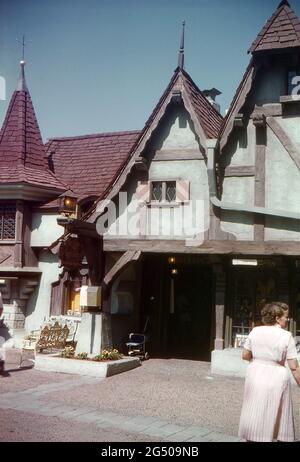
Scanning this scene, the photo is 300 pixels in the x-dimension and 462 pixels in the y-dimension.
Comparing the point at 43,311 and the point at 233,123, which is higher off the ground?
the point at 233,123

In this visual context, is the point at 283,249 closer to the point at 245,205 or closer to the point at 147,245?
the point at 245,205

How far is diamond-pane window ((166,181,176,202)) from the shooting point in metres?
12.2

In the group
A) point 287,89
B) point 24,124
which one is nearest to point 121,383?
point 287,89

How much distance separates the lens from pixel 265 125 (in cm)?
1120

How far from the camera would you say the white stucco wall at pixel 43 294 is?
1551 cm

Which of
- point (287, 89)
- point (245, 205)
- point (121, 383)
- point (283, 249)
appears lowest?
point (121, 383)

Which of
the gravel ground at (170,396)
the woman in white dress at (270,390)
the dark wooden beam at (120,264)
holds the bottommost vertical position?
the gravel ground at (170,396)

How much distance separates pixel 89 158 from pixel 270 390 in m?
14.2

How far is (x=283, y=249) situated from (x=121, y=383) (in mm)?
4544

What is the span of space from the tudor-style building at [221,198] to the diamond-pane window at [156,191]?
0.03 meters

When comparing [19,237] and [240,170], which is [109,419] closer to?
[240,170]

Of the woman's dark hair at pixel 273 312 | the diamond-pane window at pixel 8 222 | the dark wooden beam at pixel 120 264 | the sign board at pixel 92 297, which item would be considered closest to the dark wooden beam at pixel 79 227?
the dark wooden beam at pixel 120 264

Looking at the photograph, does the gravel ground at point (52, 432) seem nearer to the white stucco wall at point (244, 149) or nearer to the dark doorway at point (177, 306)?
the white stucco wall at point (244, 149)

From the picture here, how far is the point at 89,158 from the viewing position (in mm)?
17953
